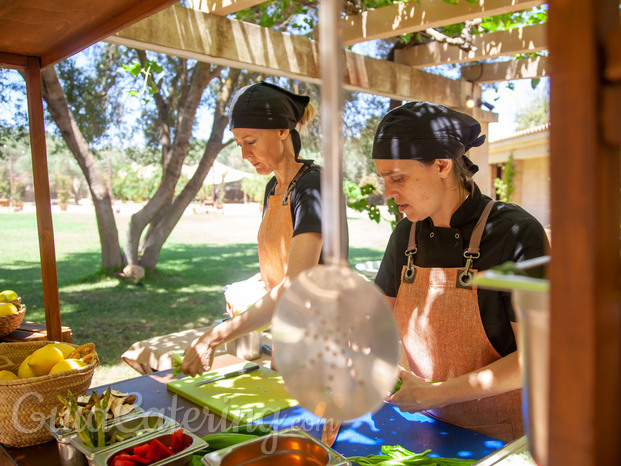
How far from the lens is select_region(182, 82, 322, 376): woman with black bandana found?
169cm

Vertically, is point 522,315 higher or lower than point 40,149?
lower

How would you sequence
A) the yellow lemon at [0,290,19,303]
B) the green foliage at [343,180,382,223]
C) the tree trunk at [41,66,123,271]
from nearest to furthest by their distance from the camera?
the yellow lemon at [0,290,19,303] → the green foliage at [343,180,382,223] → the tree trunk at [41,66,123,271]

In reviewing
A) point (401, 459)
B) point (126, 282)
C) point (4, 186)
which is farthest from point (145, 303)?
point (4, 186)

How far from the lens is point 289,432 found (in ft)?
4.67

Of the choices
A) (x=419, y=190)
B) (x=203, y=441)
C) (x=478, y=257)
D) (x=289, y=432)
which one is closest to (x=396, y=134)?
(x=419, y=190)

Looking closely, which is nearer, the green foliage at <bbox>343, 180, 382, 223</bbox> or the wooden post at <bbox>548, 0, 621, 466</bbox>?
the wooden post at <bbox>548, 0, 621, 466</bbox>

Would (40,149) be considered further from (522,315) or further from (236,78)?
(236,78)

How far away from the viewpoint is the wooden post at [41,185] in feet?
6.86

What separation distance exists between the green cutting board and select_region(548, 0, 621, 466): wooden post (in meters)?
1.30

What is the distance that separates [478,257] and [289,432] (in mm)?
766

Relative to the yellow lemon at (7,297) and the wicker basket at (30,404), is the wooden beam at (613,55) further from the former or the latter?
the yellow lemon at (7,297)

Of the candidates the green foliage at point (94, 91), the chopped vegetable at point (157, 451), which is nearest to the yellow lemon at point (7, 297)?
the chopped vegetable at point (157, 451)

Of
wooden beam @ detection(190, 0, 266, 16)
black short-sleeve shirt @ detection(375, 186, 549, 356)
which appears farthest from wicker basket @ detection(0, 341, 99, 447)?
wooden beam @ detection(190, 0, 266, 16)

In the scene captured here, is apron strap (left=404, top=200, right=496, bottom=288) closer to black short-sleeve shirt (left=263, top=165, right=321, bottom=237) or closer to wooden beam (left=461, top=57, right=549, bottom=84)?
black short-sleeve shirt (left=263, top=165, right=321, bottom=237)
